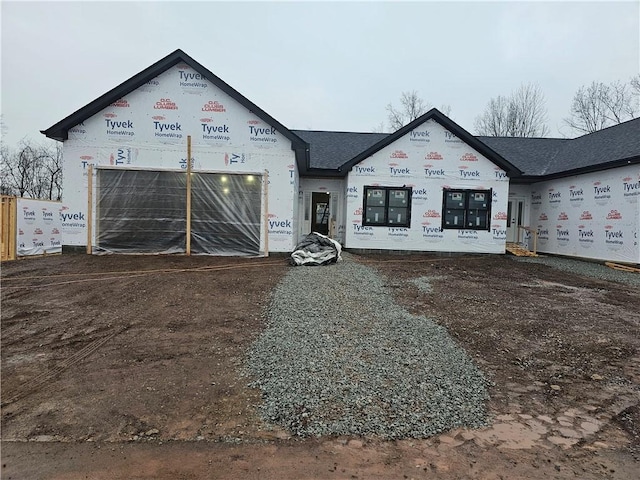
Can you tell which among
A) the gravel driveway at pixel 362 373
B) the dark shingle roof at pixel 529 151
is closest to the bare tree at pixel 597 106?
the dark shingle roof at pixel 529 151

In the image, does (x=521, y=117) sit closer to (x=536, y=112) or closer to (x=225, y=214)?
(x=536, y=112)

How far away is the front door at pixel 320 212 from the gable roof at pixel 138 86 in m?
5.08

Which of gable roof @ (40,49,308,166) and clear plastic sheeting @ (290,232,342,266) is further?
gable roof @ (40,49,308,166)

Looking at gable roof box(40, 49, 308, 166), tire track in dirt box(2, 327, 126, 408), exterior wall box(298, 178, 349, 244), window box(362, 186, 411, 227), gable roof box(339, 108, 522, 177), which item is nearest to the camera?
tire track in dirt box(2, 327, 126, 408)

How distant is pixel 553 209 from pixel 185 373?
15961 mm

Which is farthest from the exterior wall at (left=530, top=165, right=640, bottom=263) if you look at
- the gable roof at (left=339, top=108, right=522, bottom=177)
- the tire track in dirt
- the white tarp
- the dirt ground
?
the white tarp

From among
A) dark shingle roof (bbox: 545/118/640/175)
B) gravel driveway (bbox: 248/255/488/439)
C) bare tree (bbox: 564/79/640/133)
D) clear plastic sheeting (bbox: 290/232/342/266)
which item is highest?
bare tree (bbox: 564/79/640/133)

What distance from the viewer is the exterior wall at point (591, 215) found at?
12031mm

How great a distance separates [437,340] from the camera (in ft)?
16.0

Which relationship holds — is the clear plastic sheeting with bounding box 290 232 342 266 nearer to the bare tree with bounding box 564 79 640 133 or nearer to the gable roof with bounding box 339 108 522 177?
the gable roof with bounding box 339 108 522 177

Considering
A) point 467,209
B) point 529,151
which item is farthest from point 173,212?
point 529,151

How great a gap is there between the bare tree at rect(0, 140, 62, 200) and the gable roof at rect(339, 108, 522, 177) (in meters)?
31.9

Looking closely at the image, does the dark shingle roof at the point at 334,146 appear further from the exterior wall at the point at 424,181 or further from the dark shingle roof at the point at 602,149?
the dark shingle roof at the point at 602,149

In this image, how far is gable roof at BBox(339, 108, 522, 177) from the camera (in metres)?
13.6
